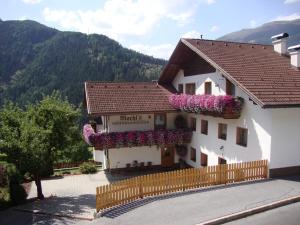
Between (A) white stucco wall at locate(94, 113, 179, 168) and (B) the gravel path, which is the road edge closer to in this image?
(B) the gravel path

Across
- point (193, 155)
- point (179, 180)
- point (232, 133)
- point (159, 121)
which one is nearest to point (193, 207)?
point (179, 180)

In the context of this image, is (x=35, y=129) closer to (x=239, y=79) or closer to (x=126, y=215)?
(x=126, y=215)

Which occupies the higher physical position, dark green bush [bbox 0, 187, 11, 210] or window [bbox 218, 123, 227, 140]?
window [bbox 218, 123, 227, 140]

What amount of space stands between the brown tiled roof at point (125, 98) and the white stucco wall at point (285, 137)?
9.01m

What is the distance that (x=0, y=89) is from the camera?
156 m

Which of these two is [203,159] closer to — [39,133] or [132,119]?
[132,119]

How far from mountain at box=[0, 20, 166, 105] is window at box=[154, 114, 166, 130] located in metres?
90.5

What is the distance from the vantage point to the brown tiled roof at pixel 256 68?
16047 millimetres

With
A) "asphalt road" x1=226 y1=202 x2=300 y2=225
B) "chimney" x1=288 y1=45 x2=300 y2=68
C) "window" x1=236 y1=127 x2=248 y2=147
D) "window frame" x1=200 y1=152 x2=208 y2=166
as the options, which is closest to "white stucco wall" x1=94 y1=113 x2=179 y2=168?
"window frame" x1=200 y1=152 x2=208 y2=166

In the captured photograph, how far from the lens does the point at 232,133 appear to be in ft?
62.8

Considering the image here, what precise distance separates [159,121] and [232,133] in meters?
6.88

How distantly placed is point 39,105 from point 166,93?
9.89 meters

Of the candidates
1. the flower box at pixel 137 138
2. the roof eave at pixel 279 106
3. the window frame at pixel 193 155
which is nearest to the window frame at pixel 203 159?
the window frame at pixel 193 155

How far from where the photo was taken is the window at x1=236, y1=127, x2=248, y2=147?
18.2 m
